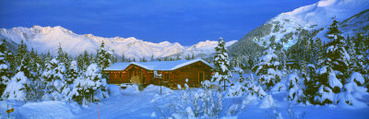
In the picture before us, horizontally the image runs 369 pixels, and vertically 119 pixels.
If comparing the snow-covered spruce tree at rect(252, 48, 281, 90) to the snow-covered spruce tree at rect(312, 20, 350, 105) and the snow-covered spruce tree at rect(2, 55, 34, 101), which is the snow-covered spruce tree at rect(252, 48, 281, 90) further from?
the snow-covered spruce tree at rect(2, 55, 34, 101)

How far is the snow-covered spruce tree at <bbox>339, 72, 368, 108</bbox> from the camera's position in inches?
Result: 380

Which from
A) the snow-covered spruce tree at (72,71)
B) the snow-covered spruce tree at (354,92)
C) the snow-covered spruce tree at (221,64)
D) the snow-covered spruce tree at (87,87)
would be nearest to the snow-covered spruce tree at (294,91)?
the snow-covered spruce tree at (354,92)

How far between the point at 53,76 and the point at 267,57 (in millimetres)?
23394

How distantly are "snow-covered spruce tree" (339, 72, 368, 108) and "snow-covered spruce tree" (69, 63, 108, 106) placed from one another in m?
17.8

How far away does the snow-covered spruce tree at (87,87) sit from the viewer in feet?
56.0

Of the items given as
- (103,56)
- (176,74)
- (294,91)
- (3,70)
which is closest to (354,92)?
(294,91)

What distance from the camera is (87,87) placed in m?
17.5

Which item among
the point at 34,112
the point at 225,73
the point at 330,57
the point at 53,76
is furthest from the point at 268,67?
the point at 53,76

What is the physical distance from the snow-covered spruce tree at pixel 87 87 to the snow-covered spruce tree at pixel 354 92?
17827 mm

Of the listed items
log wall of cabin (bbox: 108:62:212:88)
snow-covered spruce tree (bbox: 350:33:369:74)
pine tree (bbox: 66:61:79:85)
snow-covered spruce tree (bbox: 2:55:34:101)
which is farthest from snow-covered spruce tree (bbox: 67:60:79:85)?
snow-covered spruce tree (bbox: 350:33:369:74)

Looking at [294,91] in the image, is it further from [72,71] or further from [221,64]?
[72,71]

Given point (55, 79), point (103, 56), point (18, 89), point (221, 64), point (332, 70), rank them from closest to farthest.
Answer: point (332, 70) < point (18, 89) < point (55, 79) < point (221, 64) < point (103, 56)

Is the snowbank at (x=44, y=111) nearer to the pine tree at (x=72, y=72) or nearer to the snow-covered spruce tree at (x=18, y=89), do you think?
the snow-covered spruce tree at (x=18, y=89)

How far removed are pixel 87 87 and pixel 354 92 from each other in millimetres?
18973
